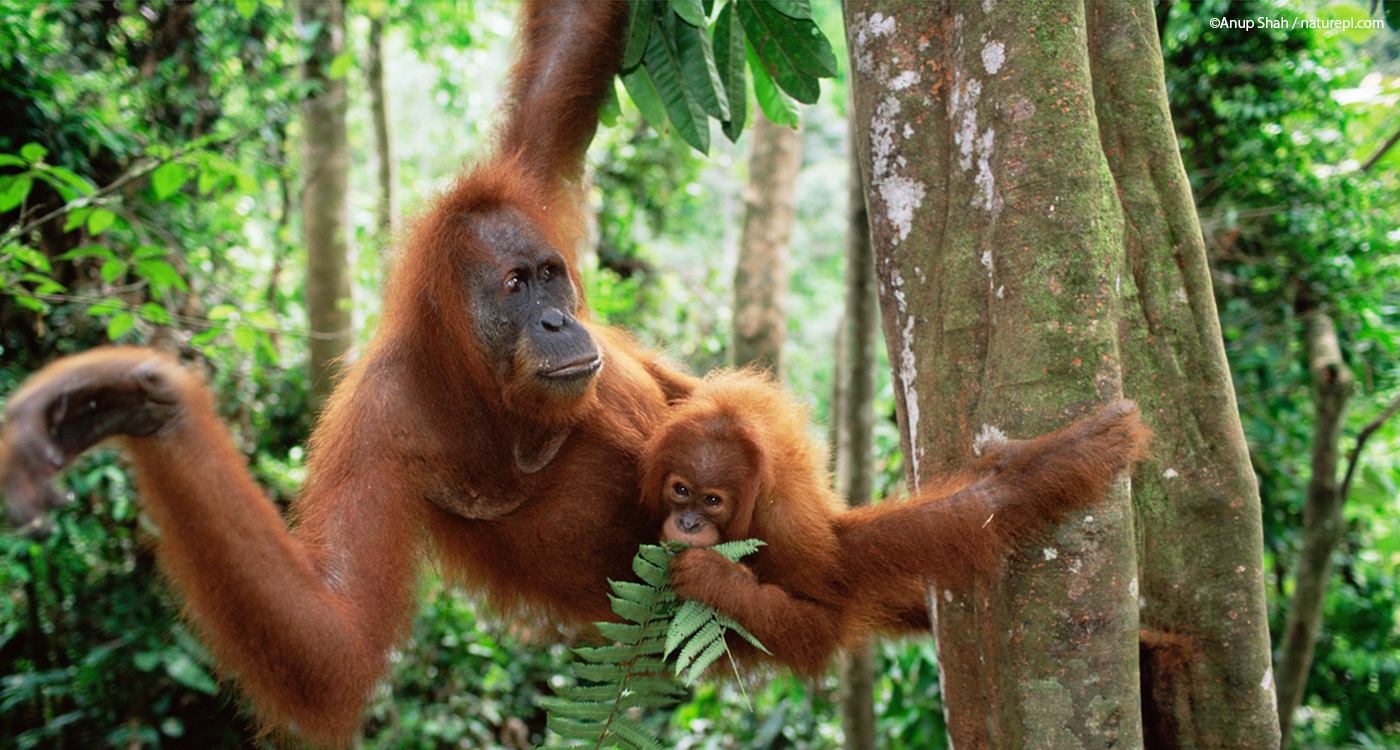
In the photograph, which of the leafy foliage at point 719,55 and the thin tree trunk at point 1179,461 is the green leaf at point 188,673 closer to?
the leafy foliage at point 719,55

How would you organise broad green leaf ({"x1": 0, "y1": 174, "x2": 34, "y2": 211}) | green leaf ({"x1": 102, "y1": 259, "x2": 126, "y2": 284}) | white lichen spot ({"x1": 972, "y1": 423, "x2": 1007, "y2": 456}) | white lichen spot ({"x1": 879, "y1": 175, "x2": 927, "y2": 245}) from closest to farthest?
white lichen spot ({"x1": 972, "y1": 423, "x2": 1007, "y2": 456}) < white lichen spot ({"x1": 879, "y1": 175, "x2": 927, "y2": 245}) < broad green leaf ({"x1": 0, "y1": 174, "x2": 34, "y2": 211}) < green leaf ({"x1": 102, "y1": 259, "x2": 126, "y2": 284})

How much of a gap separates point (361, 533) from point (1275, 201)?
16.4 ft

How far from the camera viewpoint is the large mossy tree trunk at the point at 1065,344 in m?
1.61

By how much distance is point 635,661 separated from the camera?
2023 millimetres

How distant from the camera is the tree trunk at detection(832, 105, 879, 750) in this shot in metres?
4.18

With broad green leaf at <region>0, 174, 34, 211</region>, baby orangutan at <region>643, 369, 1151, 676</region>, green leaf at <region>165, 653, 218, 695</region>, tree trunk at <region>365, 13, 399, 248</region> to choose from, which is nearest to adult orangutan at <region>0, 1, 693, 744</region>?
baby orangutan at <region>643, 369, 1151, 676</region>

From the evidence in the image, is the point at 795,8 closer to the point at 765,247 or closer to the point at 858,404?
the point at 858,404

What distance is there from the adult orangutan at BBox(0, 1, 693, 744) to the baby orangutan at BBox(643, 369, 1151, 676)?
0.27 metres

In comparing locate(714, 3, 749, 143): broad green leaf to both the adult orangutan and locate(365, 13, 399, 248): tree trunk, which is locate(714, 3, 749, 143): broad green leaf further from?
locate(365, 13, 399, 248): tree trunk

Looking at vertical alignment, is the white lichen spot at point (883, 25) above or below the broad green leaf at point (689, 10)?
below

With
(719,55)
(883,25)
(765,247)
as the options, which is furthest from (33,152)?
(765,247)

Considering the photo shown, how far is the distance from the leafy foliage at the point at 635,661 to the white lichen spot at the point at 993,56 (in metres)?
1.26

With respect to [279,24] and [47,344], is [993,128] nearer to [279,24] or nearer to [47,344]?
[47,344]

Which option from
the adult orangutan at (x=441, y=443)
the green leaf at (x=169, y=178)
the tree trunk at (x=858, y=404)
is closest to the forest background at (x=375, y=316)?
the green leaf at (x=169, y=178)
